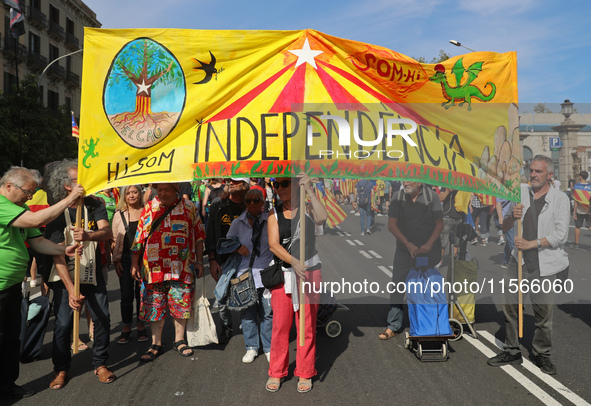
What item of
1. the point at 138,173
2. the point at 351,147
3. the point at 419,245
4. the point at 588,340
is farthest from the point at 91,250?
the point at 588,340

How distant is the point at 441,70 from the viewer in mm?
4953

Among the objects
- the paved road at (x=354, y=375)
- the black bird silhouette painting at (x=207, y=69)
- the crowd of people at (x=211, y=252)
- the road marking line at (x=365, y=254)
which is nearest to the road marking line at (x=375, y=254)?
the road marking line at (x=365, y=254)

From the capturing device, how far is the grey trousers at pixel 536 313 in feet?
16.2

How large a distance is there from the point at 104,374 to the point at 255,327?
1.56 metres

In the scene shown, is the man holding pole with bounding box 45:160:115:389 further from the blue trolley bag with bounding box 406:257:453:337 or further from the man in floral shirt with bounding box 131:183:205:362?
the blue trolley bag with bounding box 406:257:453:337

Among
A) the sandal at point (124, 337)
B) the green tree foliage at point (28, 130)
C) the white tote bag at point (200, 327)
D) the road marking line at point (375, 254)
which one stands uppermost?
the green tree foliage at point (28, 130)

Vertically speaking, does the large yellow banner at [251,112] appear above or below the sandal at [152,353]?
above

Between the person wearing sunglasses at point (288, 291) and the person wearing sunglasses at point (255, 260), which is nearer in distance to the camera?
the person wearing sunglasses at point (288, 291)

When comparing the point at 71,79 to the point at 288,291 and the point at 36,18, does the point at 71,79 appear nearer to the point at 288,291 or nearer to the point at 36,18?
the point at 36,18

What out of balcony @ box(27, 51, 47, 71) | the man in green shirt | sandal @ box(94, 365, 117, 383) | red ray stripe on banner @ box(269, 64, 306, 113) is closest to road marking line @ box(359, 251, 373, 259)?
red ray stripe on banner @ box(269, 64, 306, 113)

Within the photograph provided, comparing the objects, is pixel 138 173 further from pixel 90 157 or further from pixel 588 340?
pixel 588 340

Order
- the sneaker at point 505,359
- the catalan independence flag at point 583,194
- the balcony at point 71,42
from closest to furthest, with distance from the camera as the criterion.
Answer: the sneaker at point 505,359 → the catalan independence flag at point 583,194 → the balcony at point 71,42

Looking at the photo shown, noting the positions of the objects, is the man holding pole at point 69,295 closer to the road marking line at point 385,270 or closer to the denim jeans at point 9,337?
the denim jeans at point 9,337

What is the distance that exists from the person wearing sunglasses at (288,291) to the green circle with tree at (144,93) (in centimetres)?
120
